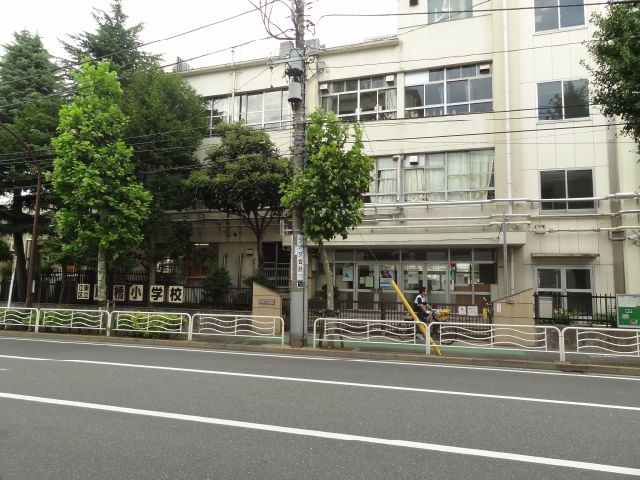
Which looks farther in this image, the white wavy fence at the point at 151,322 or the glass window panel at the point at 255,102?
the glass window panel at the point at 255,102

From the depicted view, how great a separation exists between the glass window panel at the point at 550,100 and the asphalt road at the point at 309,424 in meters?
11.6

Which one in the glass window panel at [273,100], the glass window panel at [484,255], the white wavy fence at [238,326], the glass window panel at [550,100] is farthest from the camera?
the glass window panel at [273,100]

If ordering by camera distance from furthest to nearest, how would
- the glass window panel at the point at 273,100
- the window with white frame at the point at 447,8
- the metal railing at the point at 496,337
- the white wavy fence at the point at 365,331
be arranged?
the glass window panel at the point at 273,100, the window with white frame at the point at 447,8, the white wavy fence at the point at 365,331, the metal railing at the point at 496,337

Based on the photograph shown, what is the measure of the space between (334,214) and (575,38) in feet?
42.3

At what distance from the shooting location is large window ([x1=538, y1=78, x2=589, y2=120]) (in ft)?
54.0

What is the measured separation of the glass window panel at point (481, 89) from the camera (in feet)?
58.3

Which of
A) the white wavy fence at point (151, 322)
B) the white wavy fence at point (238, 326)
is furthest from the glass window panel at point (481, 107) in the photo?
the white wavy fence at point (151, 322)

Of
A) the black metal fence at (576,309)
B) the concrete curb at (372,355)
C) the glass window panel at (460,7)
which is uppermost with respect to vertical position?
the glass window panel at (460,7)

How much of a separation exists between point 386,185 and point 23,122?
→ 1627cm

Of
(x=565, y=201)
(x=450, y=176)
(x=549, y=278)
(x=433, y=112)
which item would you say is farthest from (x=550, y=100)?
(x=549, y=278)

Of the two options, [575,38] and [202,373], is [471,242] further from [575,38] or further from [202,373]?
[202,373]

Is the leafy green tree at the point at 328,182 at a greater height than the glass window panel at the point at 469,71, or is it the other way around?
the glass window panel at the point at 469,71

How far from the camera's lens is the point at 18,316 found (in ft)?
50.3

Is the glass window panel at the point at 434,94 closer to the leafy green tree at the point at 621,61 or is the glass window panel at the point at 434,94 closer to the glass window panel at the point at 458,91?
the glass window panel at the point at 458,91
